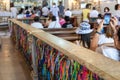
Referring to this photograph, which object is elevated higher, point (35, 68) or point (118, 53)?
point (118, 53)

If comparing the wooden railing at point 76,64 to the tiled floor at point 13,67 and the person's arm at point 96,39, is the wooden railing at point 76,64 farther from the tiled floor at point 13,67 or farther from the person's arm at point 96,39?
the tiled floor at point 13,67

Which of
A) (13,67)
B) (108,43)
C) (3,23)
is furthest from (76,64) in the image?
(3,23)

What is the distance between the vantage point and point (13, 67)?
541cm

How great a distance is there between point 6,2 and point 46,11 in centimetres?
799

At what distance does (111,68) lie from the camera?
156cm

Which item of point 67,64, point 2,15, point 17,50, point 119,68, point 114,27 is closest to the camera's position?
point 119,68

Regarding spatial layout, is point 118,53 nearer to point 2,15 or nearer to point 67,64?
point 67,64

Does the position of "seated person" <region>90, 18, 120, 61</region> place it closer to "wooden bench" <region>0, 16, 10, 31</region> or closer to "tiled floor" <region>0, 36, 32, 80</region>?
"tiled floor" <region>0, 36, 32, 80</region>

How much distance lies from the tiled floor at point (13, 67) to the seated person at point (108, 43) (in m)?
1.51

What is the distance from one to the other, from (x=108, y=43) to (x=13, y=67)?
8.42 feet

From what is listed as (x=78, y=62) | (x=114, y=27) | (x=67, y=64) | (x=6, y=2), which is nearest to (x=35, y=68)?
(x=114, y=27)

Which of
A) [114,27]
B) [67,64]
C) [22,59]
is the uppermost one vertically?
[114,27]

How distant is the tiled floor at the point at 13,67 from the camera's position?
467 centimetres

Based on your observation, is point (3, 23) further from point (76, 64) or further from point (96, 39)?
point (76, 64)
